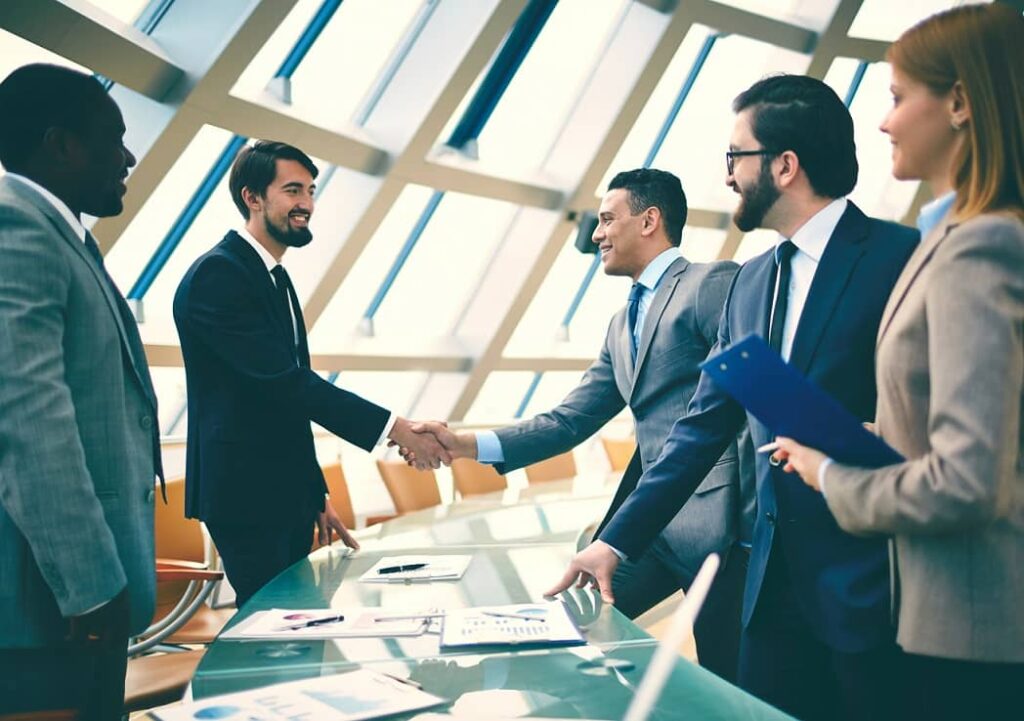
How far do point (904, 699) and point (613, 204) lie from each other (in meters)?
1.95

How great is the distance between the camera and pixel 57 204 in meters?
1.87

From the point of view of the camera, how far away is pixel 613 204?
3.10 meters

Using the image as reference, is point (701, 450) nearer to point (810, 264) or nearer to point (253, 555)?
point (810, 264)

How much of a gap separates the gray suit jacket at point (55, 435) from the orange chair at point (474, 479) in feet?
11.8

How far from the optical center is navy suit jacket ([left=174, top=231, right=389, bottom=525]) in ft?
8.78

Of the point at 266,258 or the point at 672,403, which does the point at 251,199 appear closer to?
the point at 266,258

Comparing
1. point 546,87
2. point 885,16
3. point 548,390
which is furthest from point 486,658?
point 548,390

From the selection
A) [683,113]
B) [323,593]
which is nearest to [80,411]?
[323,593]

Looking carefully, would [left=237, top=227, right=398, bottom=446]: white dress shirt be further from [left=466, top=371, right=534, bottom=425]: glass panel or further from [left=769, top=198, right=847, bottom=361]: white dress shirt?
[left=466, top=371, right=534, bottom=425]: glass panel

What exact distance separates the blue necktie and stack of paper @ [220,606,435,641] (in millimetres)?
1282

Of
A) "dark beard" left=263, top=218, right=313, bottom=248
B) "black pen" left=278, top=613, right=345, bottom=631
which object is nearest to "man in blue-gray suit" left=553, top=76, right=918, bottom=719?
"black pen" left=278, top=613, right=345, bottom=631

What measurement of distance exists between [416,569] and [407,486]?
110 inches

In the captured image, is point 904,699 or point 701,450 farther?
point 701,450

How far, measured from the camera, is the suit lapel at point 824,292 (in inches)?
67.6
